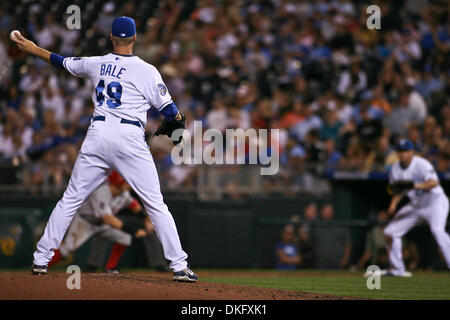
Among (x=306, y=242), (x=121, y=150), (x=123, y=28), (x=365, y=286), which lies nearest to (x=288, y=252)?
(x=306, y=242)

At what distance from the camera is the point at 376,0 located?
18562 mm

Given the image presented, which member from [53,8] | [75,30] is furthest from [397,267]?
[53,8]

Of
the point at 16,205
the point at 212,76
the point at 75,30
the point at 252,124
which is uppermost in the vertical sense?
the point at 75,30

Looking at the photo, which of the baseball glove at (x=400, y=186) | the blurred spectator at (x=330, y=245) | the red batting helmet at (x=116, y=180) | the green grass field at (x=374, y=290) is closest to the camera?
the green grass field at (x=374, y=290)

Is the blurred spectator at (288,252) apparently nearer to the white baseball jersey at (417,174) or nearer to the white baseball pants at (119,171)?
the white baseball jersey at (417,174)

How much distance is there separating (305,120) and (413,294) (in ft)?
23.9

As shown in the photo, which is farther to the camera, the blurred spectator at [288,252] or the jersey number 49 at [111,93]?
the blurred spectator at [288,252]

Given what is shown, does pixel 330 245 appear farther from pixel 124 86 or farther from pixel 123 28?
pixel 123 28

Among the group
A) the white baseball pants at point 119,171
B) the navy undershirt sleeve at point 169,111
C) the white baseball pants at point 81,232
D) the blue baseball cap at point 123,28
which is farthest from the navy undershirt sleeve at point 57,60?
the white baseball pants at point 81,232

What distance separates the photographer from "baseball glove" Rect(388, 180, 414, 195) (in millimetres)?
11866

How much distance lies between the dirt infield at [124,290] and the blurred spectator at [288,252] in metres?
6.54

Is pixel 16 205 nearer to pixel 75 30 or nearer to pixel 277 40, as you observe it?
pixel 75 30

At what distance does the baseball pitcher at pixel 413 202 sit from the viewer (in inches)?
459

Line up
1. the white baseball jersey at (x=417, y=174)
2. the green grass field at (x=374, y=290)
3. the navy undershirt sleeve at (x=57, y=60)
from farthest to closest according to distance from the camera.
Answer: the white baseball jersey at (x=417, y=174)
the green grass field at (x=374, y=290)
the navy undershirt sleeve at (x=57, y=60)
